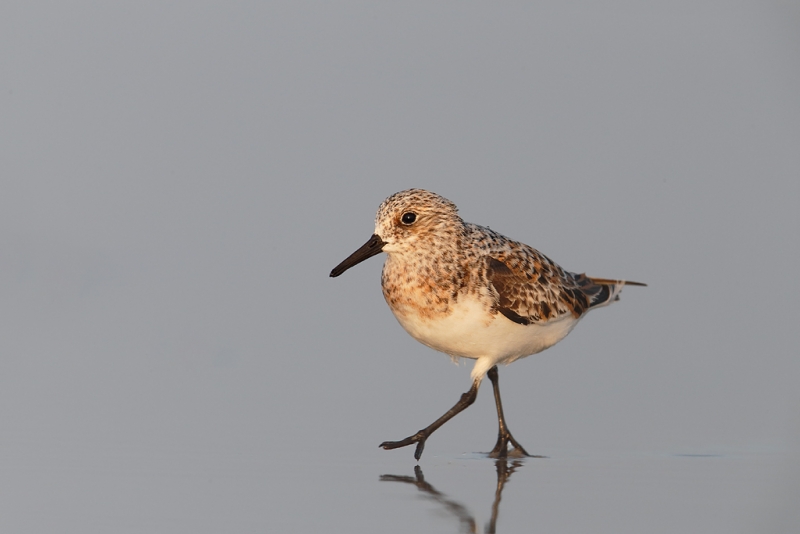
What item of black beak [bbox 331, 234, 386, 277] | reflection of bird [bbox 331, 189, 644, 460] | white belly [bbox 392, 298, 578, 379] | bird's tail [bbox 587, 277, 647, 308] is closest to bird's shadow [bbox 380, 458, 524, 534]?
reflection of bird [bbox 331, 189, 644, 460]

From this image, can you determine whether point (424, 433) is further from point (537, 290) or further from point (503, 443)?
point (537, 290)

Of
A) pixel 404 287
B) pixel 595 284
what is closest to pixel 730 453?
pixel 595 284

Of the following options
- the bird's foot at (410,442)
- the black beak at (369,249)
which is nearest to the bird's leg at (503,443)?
the bird's foot at (410,442)

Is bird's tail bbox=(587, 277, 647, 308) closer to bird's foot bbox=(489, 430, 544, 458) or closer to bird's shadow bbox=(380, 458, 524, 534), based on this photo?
bird's foot bbox=(489, 430, 544, 458)

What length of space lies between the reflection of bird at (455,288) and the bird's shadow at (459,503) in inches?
19.4

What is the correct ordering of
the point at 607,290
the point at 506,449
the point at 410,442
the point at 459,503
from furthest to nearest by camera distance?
the point at 607,290 < the point at 506,449 < the point at 410,442 < the point at 459,503

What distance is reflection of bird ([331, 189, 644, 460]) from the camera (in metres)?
9.25

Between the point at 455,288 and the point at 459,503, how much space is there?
7.03ft

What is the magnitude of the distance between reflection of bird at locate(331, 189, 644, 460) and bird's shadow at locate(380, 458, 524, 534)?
0.49 m

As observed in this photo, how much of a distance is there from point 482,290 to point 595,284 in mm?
2206

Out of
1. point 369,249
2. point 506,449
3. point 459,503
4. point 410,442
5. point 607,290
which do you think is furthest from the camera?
point 607,290

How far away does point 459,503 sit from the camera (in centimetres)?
764

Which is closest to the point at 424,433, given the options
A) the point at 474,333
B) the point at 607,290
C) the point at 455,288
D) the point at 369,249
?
the point at 474,333

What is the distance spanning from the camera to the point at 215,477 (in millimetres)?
8273
